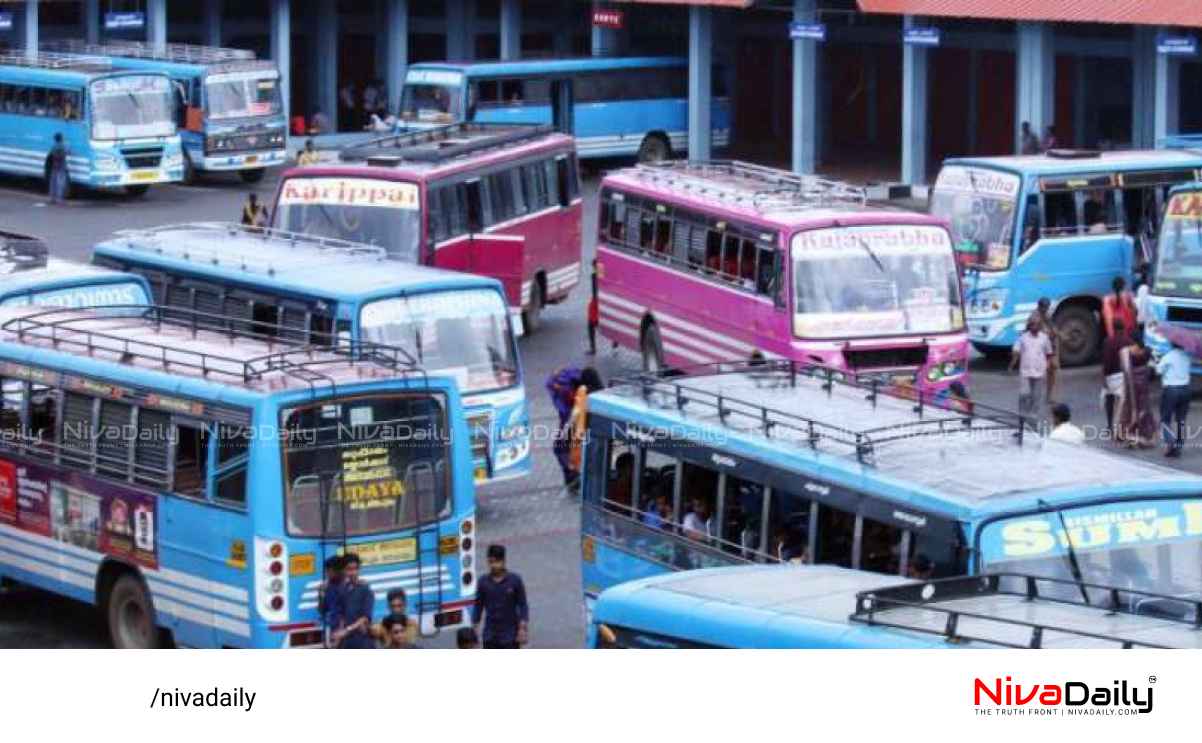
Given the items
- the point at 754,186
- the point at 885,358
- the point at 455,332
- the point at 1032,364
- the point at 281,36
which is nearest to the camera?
the point at 455,332

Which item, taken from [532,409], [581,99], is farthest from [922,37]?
[532,409]

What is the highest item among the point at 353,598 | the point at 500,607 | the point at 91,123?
the point at 91,123

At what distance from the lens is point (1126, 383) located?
24922 millimetres

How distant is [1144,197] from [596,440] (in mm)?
14071

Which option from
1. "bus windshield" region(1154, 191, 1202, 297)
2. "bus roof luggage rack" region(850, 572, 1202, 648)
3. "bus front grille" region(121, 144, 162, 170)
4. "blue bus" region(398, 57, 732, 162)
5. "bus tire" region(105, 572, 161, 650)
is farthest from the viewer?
"blue bus" region(398, 57, 732, 162)

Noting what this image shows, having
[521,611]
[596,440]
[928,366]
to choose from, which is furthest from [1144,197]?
[521,611]

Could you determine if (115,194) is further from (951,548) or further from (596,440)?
(951,548)

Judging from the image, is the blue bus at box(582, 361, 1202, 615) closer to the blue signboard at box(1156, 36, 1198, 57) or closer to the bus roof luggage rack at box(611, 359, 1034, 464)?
the bus roof luggage rack at box(611, 359, 1034, 464)

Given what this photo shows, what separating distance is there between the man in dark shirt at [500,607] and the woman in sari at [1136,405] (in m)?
10.6

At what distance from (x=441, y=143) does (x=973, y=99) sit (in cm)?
1993

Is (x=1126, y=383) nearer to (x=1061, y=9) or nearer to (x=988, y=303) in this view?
(x=988, y=303)

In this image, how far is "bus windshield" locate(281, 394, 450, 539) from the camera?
645 inches

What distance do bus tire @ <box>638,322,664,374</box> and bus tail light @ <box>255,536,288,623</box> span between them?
1183 centimetres

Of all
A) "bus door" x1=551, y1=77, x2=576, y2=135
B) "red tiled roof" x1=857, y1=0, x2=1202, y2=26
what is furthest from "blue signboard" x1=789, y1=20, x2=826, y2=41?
"bus door" x1=551, y1=77, x2=576, y2=135
